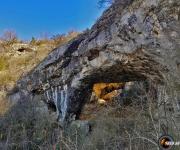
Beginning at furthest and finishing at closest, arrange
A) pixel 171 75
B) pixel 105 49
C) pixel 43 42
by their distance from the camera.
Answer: pixel 43 42 < pixel 105 49 < pixel 171 75

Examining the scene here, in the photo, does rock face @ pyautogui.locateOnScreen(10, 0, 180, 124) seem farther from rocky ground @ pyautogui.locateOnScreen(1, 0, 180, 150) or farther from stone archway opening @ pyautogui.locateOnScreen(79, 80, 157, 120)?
stone archway opening @ pyautogui.locateOnScreen(79, 80, 157, 120)

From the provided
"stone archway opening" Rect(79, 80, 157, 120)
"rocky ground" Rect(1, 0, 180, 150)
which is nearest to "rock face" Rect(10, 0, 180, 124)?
"rocky ground" Rect(1, 0, 180, 150)

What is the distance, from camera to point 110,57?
36.4 ft

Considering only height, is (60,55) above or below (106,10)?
below

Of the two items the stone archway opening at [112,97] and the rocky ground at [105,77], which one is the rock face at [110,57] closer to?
the rocky ground at [105,77]

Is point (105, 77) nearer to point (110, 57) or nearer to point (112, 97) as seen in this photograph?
point (110, 57)

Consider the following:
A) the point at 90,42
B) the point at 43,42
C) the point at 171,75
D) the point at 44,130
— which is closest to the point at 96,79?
the point at 90,42

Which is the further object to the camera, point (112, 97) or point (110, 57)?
point (112, 97)

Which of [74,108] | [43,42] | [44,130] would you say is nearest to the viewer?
[44,130]

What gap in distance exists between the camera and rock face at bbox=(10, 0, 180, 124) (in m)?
9.62

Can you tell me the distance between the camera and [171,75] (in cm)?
605

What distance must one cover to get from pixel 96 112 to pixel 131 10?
4158 millimetres

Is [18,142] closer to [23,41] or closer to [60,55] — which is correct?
[60,55]

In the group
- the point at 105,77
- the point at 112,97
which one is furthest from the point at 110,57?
the point at 112,97
